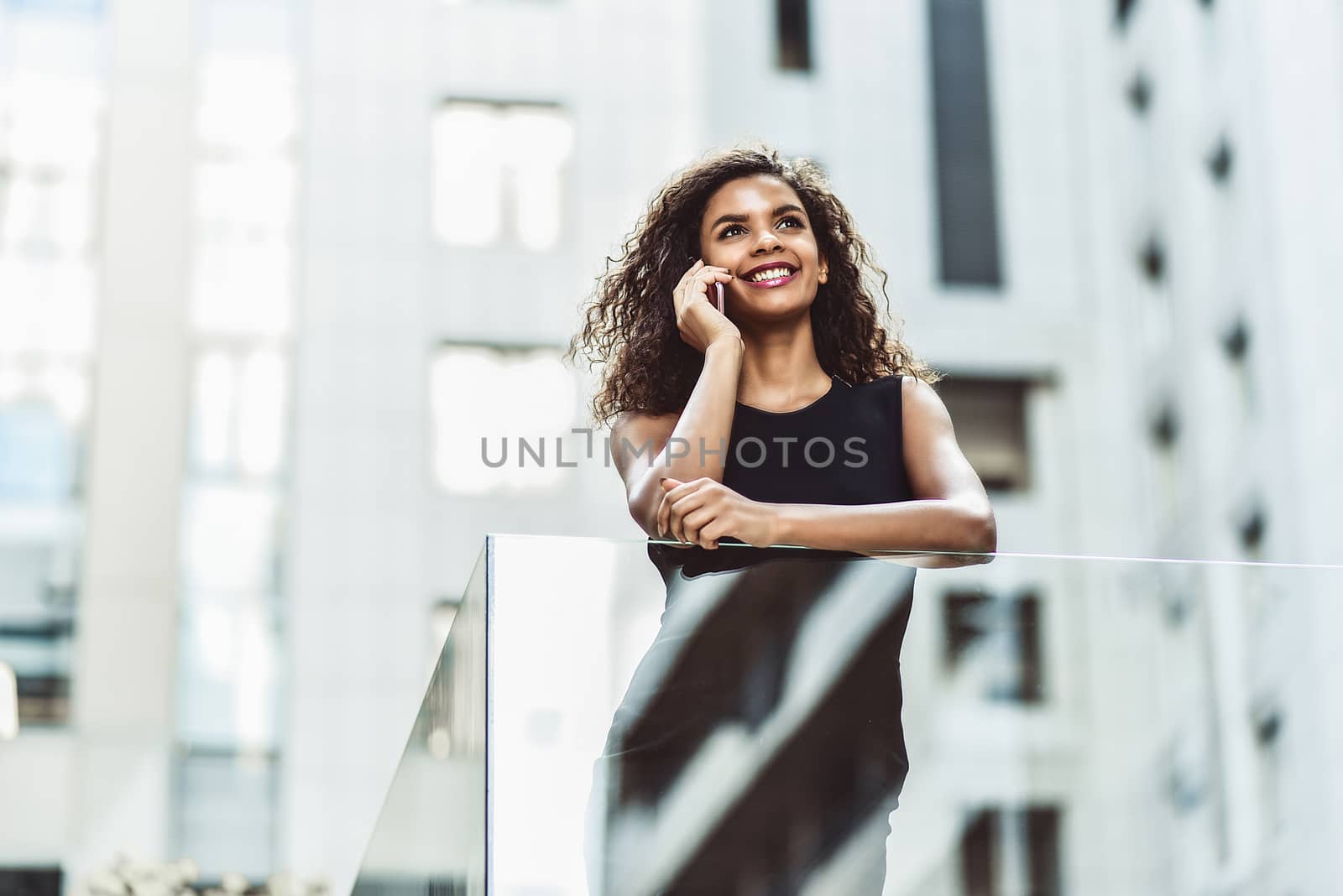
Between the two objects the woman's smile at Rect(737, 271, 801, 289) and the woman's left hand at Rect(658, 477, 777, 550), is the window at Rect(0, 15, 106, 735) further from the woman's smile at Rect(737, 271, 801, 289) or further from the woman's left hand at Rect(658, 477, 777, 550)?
the woman's left hand at Rect(658, 477, 777, 550)

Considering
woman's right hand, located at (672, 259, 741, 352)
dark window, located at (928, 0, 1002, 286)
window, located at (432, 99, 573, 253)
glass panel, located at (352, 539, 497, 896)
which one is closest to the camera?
glass panel, located at (352, 539, 497, 896)

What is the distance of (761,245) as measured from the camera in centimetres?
372

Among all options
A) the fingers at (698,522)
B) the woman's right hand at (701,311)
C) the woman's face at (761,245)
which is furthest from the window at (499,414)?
the fingers at (698,522)

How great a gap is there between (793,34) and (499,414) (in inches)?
179

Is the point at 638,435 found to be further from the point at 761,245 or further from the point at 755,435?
the point at 761,245

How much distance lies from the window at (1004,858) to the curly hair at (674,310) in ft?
3.77

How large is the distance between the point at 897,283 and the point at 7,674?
805cm

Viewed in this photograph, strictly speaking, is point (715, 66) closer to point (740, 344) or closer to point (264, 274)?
point (264, 274)

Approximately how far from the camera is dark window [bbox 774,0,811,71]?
16995 millimetres

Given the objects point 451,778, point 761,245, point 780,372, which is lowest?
point 451,778

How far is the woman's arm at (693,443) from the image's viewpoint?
331 cm

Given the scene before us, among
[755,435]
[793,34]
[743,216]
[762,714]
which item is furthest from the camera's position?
[793,34]

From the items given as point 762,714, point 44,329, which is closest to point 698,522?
point 762,714

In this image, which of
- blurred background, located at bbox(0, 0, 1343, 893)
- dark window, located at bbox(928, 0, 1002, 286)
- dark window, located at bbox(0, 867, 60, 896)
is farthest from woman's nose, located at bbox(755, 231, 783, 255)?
dark window, located at bbox(928, 0, 1002, 286)
